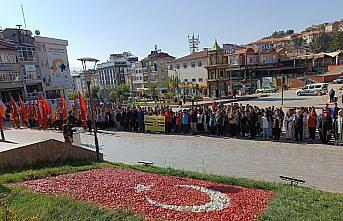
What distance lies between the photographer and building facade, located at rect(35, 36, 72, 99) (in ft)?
167

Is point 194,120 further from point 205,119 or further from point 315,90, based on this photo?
point 315,90

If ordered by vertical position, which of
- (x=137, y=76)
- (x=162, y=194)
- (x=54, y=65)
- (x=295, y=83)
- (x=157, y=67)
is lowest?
(x=162, y=194)

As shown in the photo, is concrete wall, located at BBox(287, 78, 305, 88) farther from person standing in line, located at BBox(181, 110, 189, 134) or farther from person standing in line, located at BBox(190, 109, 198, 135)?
person standing in line, located at BBox(190, 109, 198, 135)

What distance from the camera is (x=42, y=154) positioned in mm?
11203

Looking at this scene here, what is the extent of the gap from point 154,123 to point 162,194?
42.3 feet

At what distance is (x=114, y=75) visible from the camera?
12038 cm

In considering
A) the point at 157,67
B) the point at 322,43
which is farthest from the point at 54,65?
the point at 322,43

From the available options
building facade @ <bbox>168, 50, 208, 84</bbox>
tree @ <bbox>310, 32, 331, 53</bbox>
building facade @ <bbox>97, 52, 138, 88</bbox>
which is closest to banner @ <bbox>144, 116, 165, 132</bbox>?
building facade @ <bbox>168, 50, 208, 84</bbox>

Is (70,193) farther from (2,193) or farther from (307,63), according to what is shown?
(307,63)

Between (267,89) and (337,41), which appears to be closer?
(267,89)

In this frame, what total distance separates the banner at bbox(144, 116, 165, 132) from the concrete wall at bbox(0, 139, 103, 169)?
714cm

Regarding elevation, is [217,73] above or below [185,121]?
above

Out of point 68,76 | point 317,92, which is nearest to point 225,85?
point 317,92

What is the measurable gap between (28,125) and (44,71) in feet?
89.4
